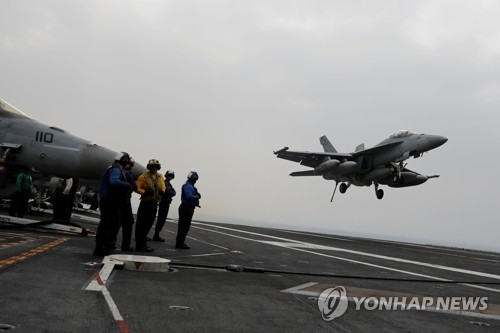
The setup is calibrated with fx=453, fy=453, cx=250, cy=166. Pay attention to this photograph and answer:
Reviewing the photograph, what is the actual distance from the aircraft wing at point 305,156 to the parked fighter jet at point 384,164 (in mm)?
696

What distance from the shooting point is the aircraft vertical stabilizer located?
141ft

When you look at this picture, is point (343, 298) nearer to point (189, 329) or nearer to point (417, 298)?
point (417, 298)

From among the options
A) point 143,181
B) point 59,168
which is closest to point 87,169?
point 59,168

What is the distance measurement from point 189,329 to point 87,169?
7.63 metres

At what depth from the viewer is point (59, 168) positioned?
1043 centimetres

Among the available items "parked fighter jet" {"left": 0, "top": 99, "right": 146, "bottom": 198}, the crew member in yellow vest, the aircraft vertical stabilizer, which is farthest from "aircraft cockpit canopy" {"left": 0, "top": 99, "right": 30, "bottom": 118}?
the aircraft vertical stabilizer

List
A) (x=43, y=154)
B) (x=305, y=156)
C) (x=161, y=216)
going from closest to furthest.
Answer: (x=43, y=154), (x=161, y=216), (x=305, y=156)

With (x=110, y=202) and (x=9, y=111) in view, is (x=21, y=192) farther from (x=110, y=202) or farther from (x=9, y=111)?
(x=110, y=202)

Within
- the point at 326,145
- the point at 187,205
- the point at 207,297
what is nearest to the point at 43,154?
the point at 187,205

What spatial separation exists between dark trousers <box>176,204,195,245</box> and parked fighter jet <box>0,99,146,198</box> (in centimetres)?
144

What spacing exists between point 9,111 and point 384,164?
22.6 metres

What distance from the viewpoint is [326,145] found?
1715 inches

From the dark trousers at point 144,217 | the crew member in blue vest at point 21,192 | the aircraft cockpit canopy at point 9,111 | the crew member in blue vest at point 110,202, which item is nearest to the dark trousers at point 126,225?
the dark trousers at point 144,217

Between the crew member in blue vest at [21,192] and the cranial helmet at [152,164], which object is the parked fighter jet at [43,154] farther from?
the cranial helmet at [152,164]
